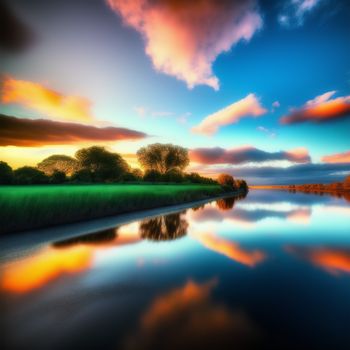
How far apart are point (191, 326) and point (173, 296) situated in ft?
2.71

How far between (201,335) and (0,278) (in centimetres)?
439

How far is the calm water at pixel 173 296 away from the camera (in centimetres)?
227

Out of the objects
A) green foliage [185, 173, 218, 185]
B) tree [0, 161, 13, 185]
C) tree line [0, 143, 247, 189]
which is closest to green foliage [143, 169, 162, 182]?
tree line [0, 143, 247, 189]

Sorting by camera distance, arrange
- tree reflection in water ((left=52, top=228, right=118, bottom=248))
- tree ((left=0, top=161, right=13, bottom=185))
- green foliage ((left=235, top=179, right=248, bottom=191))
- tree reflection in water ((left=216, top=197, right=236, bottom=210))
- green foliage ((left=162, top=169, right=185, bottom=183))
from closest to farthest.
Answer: tree reflection in water ((left=52, top=228, right=118, bottom=248))
tree reflection in water ((left=216, top=197, right=236, bottom=210))
tree ((left=0, top=161, right=13, bottom=185))
green foliage ((left=162, top=169, right=185, bottom=183))
green foliage ((left=235, top=179, right=248, bottom=191))

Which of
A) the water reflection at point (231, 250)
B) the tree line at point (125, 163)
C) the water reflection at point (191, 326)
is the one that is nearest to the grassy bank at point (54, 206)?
the water reflection at point (231, 250)

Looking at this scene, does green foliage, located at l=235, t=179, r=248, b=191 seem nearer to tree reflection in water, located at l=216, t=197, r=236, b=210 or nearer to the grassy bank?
tree reflection in water, located at l=216, t=197, r=236, b=210

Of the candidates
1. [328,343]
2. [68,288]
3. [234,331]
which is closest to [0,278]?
[68,288]

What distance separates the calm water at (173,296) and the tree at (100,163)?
5116 centimetres

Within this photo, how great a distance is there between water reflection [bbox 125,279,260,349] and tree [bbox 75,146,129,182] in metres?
53.6

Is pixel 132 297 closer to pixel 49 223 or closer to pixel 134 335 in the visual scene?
pixel 134 335

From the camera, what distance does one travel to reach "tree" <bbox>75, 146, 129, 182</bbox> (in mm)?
54844

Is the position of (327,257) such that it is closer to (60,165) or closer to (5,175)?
(5,175)

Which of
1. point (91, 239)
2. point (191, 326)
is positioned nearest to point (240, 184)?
point (91, 239)

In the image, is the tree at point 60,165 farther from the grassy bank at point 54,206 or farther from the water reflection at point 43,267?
the water reflection at point 43,267
